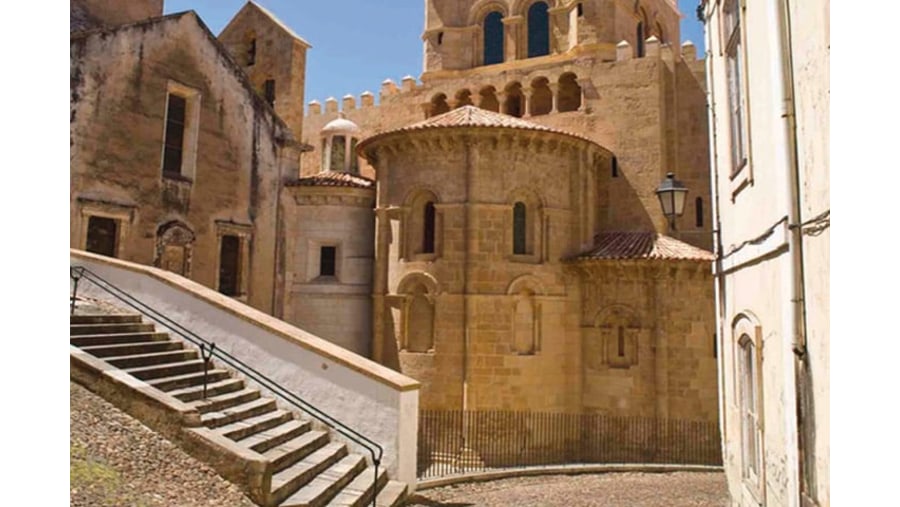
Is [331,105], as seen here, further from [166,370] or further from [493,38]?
[166,370]

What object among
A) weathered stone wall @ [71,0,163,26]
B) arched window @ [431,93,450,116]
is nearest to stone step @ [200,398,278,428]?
weathered stone wall @ [71,0,163,26]

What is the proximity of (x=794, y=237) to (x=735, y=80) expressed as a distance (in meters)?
2.89

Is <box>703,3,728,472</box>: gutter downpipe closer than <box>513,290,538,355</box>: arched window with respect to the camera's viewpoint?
Yes

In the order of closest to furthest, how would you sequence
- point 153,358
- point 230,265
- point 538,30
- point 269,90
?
point 153,358, point 230,265, point 269,90, point 538,30

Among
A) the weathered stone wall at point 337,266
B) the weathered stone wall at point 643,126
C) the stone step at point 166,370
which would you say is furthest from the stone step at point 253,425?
the weathered stone wall at point 643,126

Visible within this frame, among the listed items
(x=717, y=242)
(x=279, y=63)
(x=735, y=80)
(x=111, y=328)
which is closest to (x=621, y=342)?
(x=717, y=242)

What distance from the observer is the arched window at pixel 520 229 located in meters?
14.6

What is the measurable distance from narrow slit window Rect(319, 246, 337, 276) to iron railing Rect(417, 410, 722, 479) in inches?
179

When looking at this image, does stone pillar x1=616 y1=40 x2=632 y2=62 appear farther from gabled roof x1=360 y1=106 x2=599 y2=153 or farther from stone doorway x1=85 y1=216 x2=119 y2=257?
stone doorway x1=85 y1=216 x2=119 y2=257

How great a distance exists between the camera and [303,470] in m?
6.95

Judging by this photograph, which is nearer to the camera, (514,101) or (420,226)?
(420,226)

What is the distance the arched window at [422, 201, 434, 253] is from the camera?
14.8 metres

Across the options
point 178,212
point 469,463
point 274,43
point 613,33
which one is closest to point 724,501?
point 469,463
